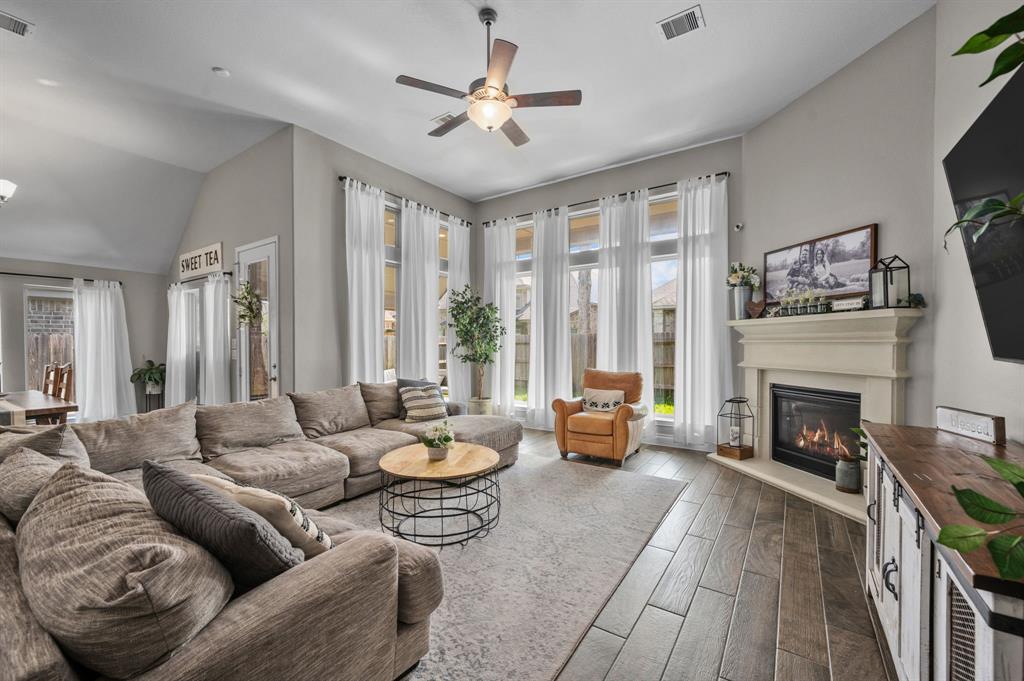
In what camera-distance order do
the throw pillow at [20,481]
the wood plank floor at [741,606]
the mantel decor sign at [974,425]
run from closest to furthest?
the throw pillow at [20,481] → the wood plank floor at [741,606] → the mantel decor sign at [974,425]

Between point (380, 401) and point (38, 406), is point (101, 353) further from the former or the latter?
point (380, 401)

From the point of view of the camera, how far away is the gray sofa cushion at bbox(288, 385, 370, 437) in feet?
11.7

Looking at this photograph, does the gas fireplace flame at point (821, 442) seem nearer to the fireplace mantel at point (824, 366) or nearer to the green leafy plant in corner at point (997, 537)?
the fireplace mantel at point (824, 366)

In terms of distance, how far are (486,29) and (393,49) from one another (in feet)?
2.42

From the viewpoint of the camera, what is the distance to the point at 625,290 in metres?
5.11

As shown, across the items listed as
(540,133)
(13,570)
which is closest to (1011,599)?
(13,570)

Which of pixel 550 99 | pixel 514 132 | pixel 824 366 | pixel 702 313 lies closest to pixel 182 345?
pixel 514 132

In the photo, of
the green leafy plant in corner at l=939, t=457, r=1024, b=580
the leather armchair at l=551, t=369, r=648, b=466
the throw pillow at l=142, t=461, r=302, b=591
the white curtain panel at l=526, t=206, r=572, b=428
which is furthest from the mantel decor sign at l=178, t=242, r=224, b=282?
the green leafy plant in corner at l=939, t=457, r=1024, b=580

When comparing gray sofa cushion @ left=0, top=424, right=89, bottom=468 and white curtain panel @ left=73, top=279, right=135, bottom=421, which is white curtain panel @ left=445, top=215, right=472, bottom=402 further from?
white curtain panel @ left=73, top=279, right=135, bottom=421

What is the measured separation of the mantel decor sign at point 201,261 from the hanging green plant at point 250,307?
0.94 metres

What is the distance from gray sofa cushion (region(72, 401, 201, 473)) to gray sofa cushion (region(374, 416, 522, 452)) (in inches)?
59.2

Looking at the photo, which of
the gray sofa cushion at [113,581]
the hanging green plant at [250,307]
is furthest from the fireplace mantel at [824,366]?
Answer: the hanging green plant at [250,307]

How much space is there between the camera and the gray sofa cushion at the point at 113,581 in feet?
2.70

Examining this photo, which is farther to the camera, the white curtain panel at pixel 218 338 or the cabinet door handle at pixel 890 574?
the white curtain panel at pixel 218 338
